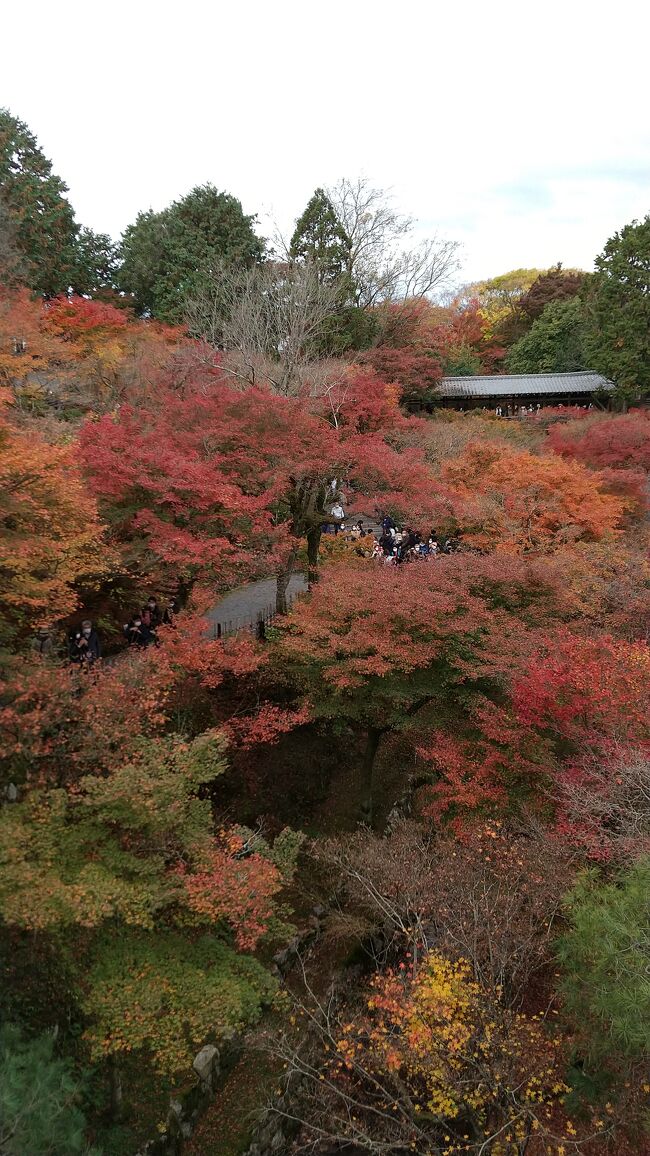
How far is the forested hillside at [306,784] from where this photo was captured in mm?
6793

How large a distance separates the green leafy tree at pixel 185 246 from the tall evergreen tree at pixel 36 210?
9.68 ft

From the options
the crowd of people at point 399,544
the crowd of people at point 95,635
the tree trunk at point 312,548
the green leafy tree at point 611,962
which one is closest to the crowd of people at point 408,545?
the crowd of people at point 399,544

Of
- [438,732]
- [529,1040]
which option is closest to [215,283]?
[438,732]

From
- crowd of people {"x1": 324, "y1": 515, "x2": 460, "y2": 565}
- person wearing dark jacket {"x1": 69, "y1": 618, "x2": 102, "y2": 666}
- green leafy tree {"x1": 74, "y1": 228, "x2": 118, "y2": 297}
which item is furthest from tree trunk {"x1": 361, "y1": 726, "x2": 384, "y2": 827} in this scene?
green leafy tree {"x1": 74, "y1": 228, "x2": 118, "y2": 297}

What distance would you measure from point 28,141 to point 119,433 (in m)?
25.9

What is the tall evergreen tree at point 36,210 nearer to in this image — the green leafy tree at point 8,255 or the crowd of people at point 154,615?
the green leafy tree at point 8,255

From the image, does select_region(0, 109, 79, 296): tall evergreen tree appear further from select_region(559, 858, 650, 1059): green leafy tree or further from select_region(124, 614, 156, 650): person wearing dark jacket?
select_region(559, 858, 650, 1059): green leafy tree

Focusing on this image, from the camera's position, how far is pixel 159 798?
712 centimetres

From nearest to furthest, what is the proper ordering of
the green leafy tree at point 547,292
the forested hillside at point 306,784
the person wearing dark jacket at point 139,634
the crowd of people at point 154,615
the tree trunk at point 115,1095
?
the forested hillside at point 306,784, the tree trunk at point 115,1095, the crowd of people at point 154,615, the person wearing dark jacket at point 139,634, the green leafy tree at point 547,292

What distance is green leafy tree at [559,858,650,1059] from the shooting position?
560 centimetres

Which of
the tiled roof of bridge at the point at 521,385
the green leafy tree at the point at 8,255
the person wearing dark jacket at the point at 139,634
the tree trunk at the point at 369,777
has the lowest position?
the tree trunk at the point at 369,777

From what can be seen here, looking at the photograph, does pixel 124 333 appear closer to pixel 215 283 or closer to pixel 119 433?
pixel 215 283

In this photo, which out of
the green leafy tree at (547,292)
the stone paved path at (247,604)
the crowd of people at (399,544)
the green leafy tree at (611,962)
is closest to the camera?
the green leafy tree at (611,962)

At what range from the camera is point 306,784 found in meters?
13.9
